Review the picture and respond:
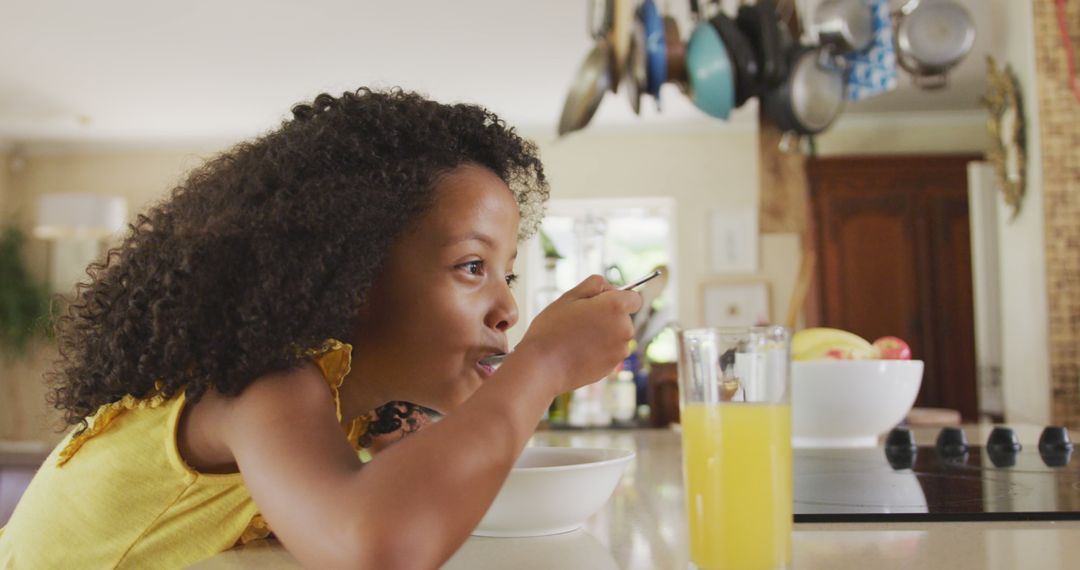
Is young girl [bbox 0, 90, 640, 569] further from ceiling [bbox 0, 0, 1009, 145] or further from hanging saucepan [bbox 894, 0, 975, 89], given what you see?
→ ceiling [bbox 0, 0, 1009, 145]

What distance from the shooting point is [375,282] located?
72 centimetres

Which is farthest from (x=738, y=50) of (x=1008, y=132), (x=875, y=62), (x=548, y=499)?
(x=548, y=499)

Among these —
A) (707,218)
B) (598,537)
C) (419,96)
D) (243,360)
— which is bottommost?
(598,537)

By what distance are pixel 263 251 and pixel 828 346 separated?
0.90 m

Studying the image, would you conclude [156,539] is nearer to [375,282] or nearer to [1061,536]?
[375,282]

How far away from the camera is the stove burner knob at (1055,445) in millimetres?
1098

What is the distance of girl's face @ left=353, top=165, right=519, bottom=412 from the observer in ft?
2.32

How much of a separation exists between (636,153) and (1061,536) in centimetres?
531

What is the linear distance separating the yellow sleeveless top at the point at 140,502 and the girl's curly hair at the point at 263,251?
0.9 inches

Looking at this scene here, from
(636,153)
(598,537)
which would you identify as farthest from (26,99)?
(598,537)

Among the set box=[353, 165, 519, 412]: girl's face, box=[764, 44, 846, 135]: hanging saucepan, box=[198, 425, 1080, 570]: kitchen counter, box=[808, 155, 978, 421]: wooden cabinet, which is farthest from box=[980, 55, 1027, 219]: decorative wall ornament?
box=[353, 165, 519, 412]: girl's face

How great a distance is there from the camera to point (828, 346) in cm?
130

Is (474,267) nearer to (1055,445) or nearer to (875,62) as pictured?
(1055,445)

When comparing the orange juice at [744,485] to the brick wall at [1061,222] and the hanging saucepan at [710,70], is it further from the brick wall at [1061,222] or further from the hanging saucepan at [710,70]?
the brick wall at [1061,222]
